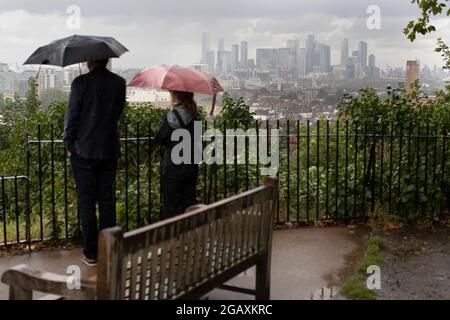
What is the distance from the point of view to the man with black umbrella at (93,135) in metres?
5.35

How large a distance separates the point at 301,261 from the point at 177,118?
1903 millimetres

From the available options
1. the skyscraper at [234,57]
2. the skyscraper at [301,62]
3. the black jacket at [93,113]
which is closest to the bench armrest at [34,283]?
the black jacket at [93,113]

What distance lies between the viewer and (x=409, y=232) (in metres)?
7.50

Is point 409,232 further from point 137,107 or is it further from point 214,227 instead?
point 137,107

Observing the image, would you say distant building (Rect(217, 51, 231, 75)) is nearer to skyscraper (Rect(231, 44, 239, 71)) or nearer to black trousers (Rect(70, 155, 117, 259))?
skyscraper (Rect(231, 44, 239, 71))

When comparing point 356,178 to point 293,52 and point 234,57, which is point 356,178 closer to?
point 234,57

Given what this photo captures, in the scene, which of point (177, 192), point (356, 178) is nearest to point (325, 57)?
point (356, 178)

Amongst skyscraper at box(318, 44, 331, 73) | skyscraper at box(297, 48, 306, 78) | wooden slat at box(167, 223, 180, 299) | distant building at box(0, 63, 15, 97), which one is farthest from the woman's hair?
distant building at box(0, 63, 15, 97)

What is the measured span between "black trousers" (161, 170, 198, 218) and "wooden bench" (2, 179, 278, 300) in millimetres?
1540

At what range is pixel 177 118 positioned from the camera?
5734 mm

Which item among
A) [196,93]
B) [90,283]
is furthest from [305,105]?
[90,283]
